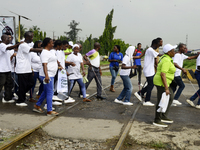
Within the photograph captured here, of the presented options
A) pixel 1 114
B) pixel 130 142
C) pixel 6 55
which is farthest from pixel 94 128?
pixel 6 55

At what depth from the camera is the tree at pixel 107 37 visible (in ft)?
167

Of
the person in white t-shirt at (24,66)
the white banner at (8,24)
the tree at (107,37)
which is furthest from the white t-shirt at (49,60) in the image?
the tree at (107,37)

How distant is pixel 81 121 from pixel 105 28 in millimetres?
48633

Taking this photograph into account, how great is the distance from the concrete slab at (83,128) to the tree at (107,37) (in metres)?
45.8

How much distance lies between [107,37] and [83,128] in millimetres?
46907

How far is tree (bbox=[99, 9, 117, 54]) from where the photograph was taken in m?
51.0

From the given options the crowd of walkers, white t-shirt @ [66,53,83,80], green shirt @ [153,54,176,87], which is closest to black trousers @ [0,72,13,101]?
the crowd of walkers

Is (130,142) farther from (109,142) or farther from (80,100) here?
(80,100)

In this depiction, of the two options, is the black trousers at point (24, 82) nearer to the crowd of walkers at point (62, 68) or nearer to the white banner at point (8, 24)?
the crowd of walkers at point (62, 68)

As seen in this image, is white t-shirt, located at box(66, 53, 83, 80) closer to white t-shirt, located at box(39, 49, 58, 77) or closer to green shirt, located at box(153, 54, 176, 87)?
white t-shirt, located at box(39, 49, 58, 77)

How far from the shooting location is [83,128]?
4.89 meters

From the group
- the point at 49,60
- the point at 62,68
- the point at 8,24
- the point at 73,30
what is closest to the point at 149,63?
the point at 62,68

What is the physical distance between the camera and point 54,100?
725 cm

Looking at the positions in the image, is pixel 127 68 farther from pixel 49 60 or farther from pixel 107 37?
pixel 107 37
